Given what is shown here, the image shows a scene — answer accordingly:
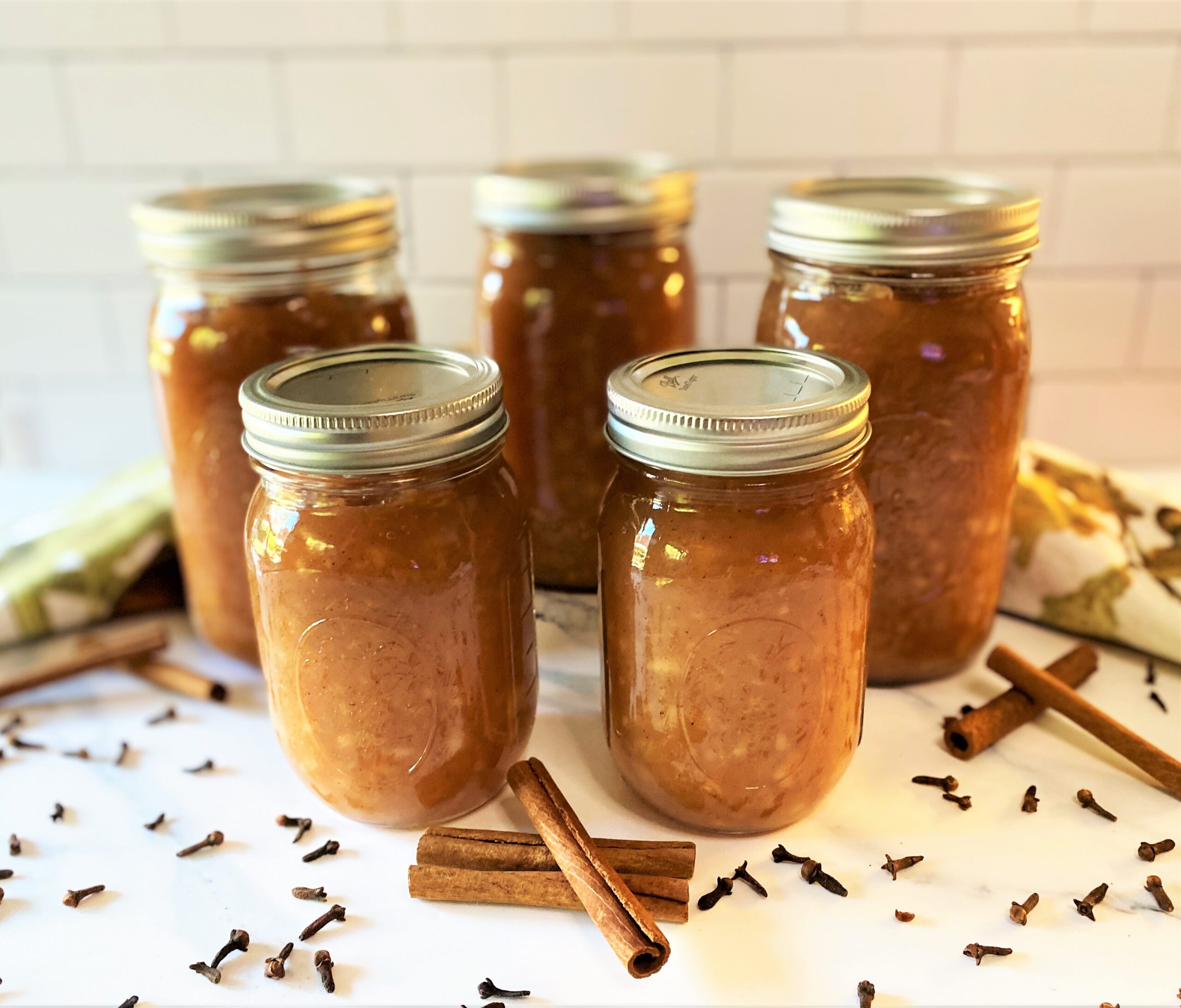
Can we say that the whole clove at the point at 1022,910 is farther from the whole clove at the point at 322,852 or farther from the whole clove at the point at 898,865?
the whole clove at the point at 322,852

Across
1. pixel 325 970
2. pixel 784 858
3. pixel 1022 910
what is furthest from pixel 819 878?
pixel 325 970

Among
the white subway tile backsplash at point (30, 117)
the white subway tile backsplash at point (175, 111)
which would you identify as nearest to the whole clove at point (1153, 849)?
the white subway tile backsplash at point (175, 111)

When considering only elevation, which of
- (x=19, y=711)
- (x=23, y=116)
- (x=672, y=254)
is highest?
(x=23, y=116)

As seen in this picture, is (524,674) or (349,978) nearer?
(349,978)

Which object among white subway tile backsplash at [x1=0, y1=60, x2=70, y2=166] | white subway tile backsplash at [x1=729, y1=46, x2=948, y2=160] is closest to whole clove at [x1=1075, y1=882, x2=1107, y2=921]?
white subway tile backsplash at [x1=729, y1=46, x2=948, y2=160]

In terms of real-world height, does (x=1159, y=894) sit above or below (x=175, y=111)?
below

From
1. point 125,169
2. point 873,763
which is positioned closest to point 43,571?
point 125,169

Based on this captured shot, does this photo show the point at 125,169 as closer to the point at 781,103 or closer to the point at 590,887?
the point at 781,103

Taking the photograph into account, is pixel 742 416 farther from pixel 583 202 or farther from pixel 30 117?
pixel 30 117
